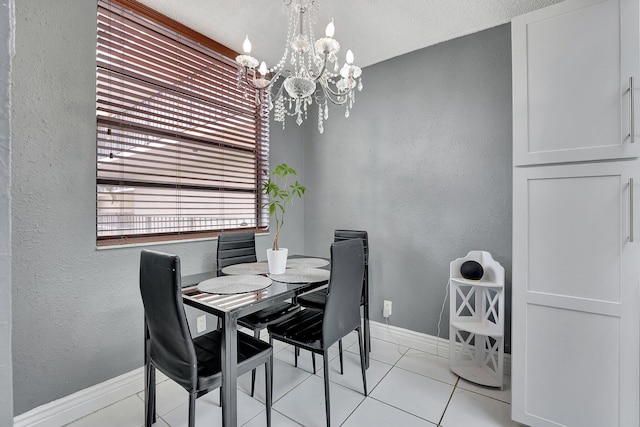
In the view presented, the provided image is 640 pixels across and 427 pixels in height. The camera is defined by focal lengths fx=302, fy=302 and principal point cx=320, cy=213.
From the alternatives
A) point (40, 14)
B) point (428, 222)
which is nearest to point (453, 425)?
point (428, 222)

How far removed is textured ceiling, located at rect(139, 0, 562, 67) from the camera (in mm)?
2051

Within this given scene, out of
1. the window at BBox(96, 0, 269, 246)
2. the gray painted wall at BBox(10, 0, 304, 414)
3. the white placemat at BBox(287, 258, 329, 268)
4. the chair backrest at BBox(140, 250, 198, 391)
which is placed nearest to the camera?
the chair backrest at BBox(140, 250, 198, 391)

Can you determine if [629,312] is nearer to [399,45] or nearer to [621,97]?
[621,97]

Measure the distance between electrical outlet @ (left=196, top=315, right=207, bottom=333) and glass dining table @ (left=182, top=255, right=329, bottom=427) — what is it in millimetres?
605

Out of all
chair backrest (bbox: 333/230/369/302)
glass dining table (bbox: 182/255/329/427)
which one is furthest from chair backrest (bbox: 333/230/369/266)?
glass dining table (bbox: 182/255/329/427)

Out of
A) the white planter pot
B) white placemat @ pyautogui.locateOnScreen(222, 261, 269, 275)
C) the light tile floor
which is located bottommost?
the light tile floor

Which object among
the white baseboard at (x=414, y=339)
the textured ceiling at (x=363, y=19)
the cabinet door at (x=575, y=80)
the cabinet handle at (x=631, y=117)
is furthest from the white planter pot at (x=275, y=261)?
the cabinet handle at (x=631, y=117)

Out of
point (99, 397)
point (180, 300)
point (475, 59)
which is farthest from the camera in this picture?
point (475, 59)

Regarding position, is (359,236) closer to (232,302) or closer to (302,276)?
(302,276)

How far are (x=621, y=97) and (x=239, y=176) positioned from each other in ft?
8.45

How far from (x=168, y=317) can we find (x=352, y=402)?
130 centimetres

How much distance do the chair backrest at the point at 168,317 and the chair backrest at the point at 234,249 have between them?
0.77 metres

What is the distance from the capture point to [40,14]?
165 cm

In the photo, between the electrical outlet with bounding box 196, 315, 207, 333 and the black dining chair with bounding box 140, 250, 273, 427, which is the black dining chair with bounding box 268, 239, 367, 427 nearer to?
the black dining chair with bounding box 140, 250, 273, 427
